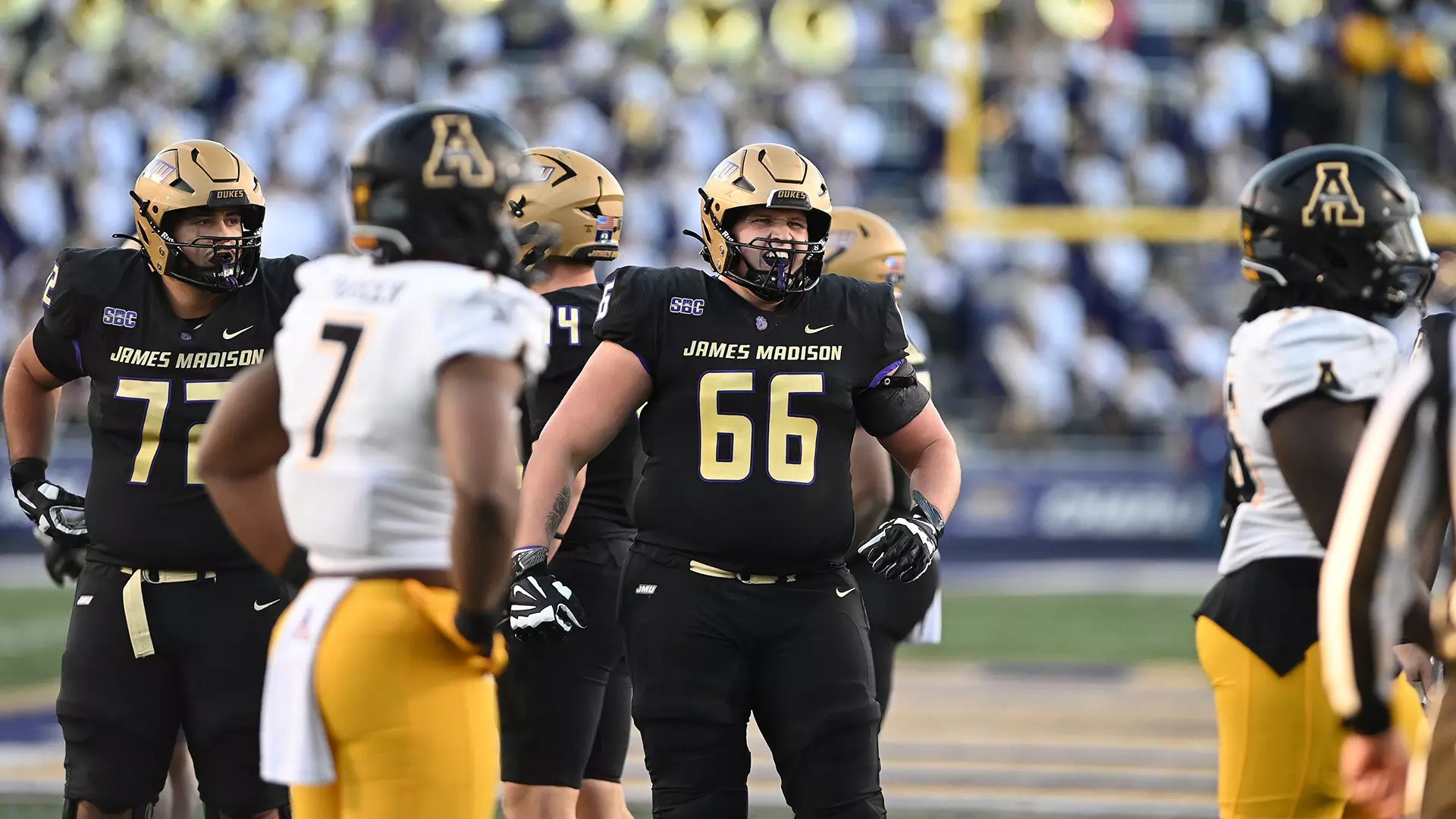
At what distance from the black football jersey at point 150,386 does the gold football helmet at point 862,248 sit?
1.88 m

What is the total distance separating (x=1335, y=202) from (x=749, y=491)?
138 cm

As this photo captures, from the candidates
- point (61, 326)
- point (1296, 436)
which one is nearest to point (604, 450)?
point (61, 326)

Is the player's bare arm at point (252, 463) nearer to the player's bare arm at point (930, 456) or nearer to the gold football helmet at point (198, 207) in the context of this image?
the gold football helmet at point (198, 207)

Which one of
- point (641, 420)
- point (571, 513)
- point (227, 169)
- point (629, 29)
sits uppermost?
point (629, 29)

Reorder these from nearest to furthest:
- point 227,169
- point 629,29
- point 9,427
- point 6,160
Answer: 1. point 227,169
2. point 9,427
3. point 6,160
4. point 629,29

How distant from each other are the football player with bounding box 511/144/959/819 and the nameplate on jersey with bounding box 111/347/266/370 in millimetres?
823

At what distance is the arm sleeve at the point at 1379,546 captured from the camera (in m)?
3.01

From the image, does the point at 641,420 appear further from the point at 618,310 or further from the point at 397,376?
the point at 397,376

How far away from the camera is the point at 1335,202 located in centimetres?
410

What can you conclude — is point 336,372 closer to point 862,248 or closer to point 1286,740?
point 1286,740

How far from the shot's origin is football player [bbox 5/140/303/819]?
465cm

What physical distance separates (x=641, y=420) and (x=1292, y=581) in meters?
1.49

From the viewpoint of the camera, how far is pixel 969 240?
1839 cm

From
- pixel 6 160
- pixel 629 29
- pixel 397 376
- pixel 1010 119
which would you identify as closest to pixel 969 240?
pixel 1010 119
